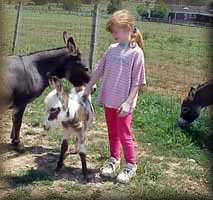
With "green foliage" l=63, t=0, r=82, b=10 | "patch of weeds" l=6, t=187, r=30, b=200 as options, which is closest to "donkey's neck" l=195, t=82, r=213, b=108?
"patch of weeds" l=6, t=187, r=30, b=200

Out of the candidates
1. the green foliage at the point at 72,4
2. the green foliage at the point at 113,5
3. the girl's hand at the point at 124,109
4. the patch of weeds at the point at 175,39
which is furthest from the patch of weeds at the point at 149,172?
the patch of weeds at the point at 175,39

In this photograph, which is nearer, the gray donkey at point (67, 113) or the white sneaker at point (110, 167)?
the gray donkey at point (67, 113)

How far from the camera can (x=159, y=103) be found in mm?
6785

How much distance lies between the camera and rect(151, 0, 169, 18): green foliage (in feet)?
31.2

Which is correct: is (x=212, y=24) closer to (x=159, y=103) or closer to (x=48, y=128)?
(x=159, y=103)

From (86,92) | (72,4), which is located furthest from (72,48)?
(72,4)

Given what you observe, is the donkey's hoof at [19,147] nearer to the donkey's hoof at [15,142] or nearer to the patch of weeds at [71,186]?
the donkey's hoof at [15,142]

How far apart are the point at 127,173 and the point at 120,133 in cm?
35

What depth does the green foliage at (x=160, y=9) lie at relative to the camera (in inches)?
374

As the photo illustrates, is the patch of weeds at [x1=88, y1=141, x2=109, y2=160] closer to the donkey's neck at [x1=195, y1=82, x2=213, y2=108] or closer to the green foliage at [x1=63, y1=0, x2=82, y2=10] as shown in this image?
the donkey's neck at [x1=195, y1=82, x2=213, y2=108]

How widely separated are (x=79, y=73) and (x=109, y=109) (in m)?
0.72

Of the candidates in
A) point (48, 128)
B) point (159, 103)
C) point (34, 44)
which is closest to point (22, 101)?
point (48, 128)

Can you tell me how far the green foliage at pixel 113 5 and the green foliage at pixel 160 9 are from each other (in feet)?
2.66

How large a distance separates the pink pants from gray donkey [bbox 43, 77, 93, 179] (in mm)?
207
